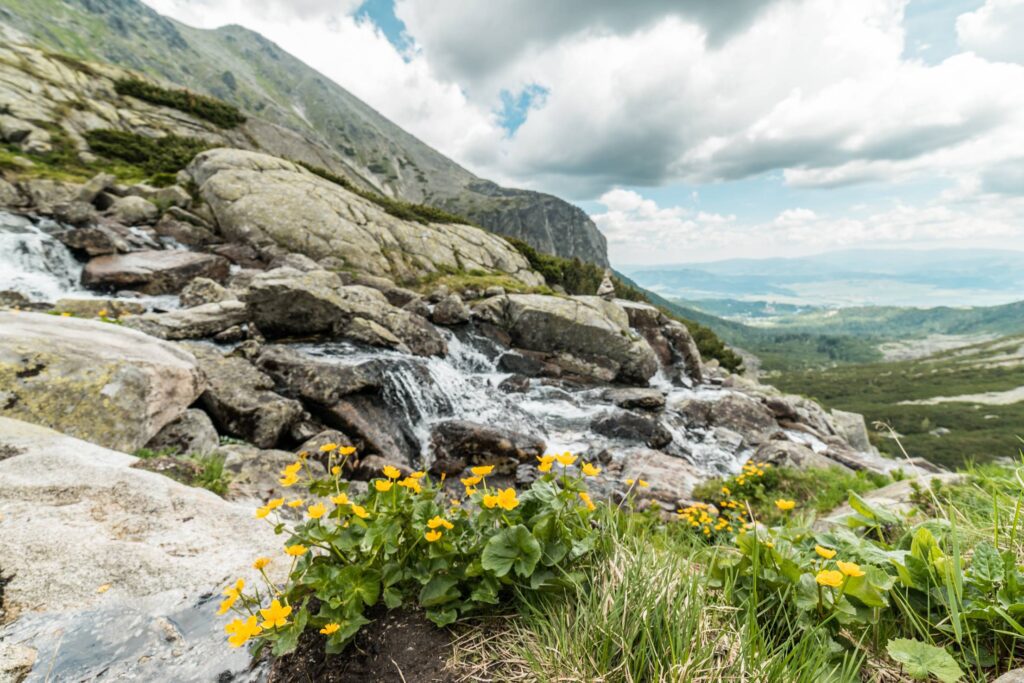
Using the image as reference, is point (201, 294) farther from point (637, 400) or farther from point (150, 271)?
point (637, 400)

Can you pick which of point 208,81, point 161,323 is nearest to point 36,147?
point 161,323

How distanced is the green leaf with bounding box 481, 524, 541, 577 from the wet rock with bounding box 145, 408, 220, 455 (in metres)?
6.62

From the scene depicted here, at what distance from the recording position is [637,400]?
19.7 metres

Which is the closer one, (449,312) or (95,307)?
(95,307)

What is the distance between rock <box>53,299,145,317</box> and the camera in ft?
40.9

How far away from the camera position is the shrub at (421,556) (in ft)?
6.93

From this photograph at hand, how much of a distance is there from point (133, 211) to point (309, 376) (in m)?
18.8

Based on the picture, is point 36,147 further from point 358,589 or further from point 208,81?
point 208,81

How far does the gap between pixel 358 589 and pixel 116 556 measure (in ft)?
6.47

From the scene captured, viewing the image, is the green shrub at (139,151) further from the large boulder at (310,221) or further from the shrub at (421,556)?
the shrub at (421,556)

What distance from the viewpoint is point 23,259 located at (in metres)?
15.8

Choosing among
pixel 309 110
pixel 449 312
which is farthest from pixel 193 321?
pixel 309 110

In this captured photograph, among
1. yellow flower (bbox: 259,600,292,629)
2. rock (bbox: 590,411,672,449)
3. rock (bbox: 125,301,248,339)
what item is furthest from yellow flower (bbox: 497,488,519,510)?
rock (bbox: 590,411,672,449)

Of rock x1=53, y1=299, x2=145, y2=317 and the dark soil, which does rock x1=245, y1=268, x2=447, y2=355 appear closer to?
rock x1=53, y1=299, x2=145, y2=317
